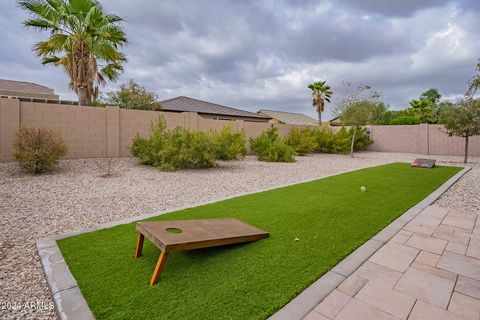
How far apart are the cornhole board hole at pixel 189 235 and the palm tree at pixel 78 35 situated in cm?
931

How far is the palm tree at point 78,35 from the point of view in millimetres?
9078

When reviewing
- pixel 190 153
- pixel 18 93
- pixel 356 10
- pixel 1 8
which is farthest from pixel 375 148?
pixel 18 93

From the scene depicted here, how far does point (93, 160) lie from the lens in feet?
29.4

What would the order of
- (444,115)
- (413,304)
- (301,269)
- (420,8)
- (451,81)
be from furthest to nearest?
(451,81) < (444,115) < (420,8) < (301,269) < (413,304)

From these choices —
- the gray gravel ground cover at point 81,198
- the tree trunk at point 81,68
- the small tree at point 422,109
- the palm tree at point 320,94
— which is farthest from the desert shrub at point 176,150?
the small tree at point 422,109

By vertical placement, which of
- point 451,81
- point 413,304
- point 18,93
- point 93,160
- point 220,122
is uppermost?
point 451,81

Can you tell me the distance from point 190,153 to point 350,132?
12.5 meters

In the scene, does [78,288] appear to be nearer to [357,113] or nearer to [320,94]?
[357,113]

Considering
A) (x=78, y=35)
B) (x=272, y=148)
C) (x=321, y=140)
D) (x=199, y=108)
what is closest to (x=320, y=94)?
(x=321, y=140)

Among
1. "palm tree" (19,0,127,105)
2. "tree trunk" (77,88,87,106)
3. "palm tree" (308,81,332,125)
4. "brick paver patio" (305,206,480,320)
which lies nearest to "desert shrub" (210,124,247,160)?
"tree trunk" (77,88,87,106)

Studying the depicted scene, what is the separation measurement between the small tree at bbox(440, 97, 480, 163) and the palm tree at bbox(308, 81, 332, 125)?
1777 centimetres

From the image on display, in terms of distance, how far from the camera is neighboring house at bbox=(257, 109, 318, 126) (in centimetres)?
3084

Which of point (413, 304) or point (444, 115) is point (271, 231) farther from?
point (444, 115)

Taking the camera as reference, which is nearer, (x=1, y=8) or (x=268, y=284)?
(x=268, y=284)
